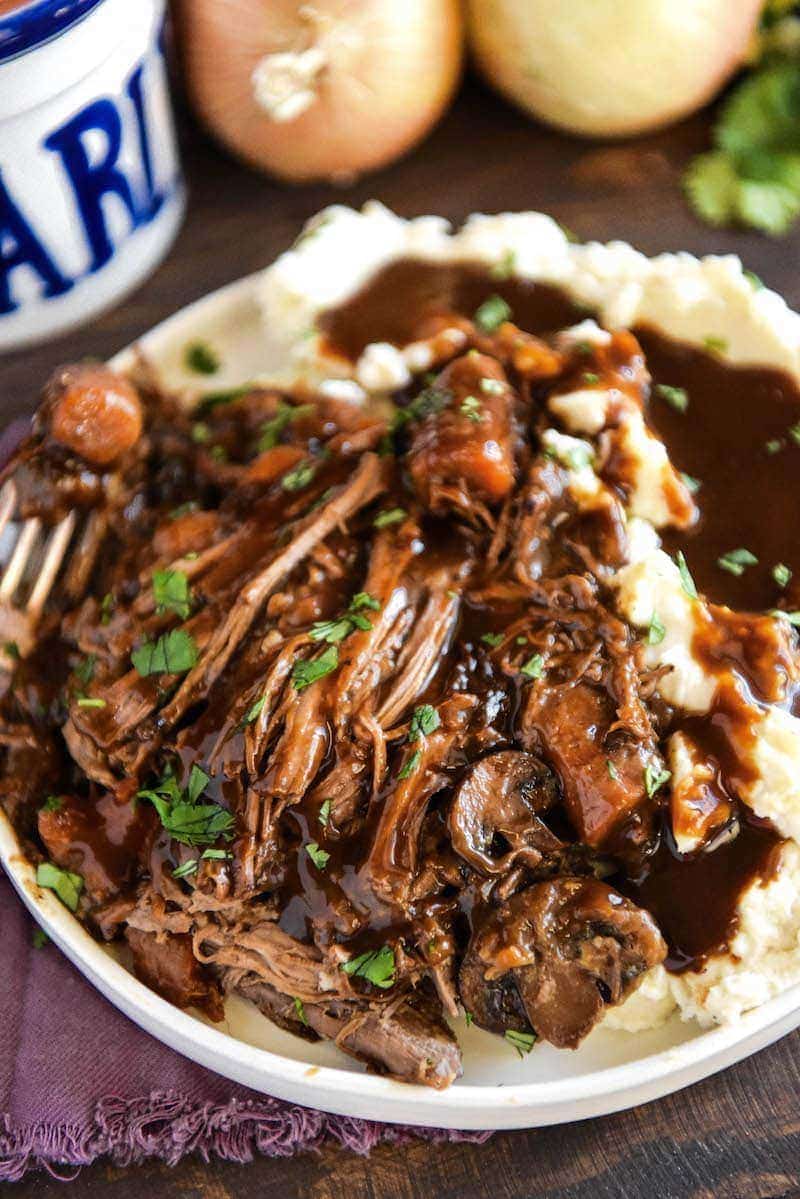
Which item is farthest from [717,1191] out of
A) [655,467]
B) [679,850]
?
[655,467]

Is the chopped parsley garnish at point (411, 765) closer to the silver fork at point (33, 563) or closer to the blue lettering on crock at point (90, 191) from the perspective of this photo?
the silver fork at point (33, 563)

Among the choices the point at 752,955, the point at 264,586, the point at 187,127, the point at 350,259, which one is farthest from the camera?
the point at 187,127

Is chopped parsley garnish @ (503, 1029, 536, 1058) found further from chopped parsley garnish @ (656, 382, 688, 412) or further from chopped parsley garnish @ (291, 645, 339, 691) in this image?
chopped parsley garnish @ (656, 382, 688, 412)

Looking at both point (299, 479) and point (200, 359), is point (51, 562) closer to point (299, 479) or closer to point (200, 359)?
point (299, 479)

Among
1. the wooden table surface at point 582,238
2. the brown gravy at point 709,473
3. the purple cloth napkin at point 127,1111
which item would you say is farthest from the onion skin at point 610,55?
the purple cloth napkin at point 127,1111

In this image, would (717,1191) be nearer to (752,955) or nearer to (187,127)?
(752,955)

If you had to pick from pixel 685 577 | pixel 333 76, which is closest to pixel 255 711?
pixel 685 577

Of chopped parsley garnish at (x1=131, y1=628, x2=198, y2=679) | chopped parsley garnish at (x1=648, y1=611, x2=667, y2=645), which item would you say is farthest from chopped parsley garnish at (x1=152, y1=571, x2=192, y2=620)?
chopped parsley garnish at (x1=648, y1=611, x2=667, y2=645)
